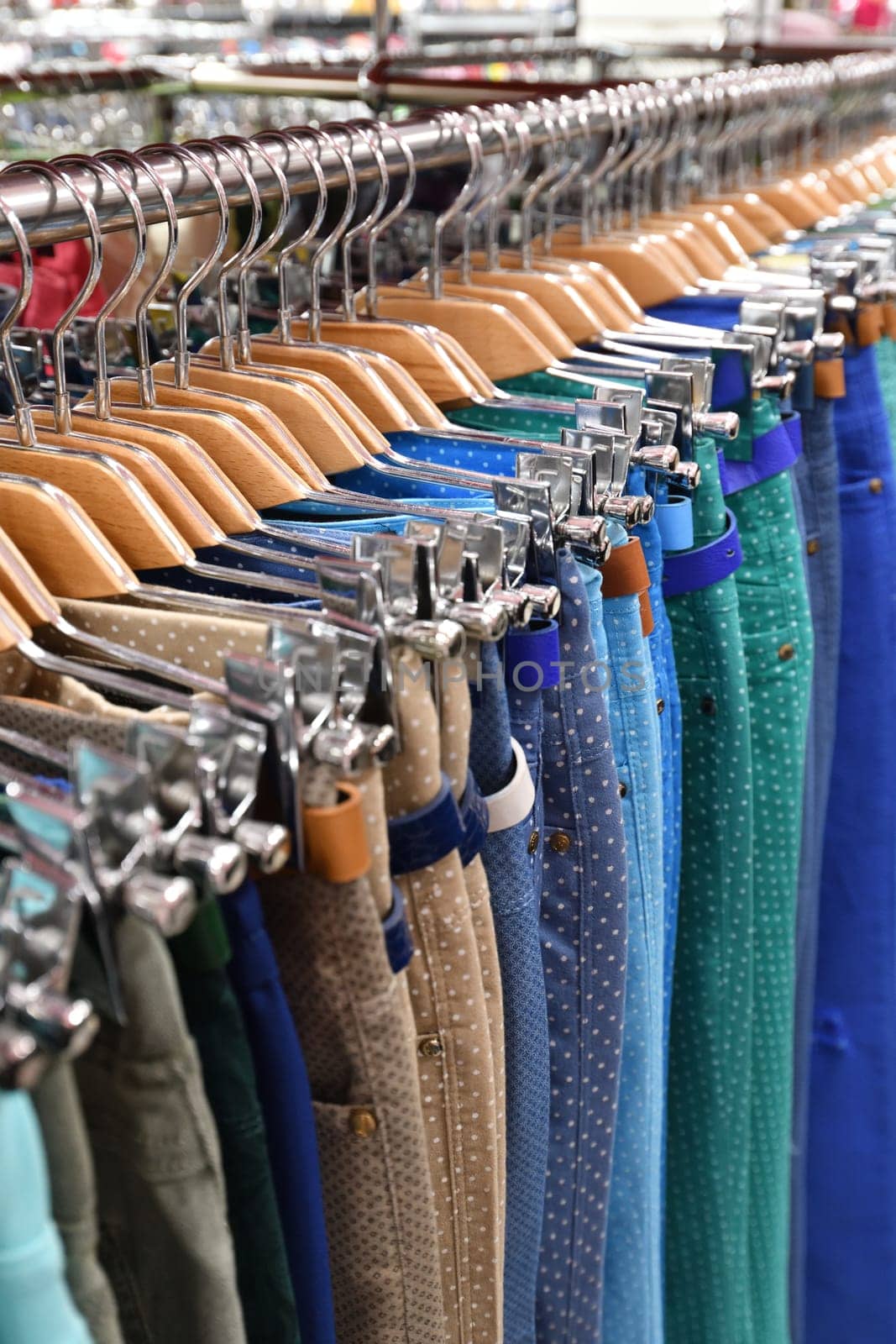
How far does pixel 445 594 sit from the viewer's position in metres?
0.64

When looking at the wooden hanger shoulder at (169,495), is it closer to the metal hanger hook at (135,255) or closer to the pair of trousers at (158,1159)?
the metal hanger hook at (135,255)

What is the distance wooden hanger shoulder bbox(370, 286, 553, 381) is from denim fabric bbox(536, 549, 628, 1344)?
0.96 ft

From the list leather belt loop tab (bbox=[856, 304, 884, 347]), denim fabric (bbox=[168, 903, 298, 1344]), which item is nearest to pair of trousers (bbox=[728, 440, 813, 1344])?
leather belt loop tab (bbox=[856, 304, 884, 347])

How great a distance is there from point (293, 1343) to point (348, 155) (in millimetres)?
721

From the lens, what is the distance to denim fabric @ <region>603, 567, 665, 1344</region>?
846mm

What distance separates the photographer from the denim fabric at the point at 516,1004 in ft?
2.41

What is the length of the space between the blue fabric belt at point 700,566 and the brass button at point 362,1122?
48 centimetres

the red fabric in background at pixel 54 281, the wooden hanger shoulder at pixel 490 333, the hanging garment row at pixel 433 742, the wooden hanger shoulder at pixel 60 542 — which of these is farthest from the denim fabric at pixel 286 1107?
the red fabric in background at pixel 54 281

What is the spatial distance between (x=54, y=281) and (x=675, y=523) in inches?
39.8

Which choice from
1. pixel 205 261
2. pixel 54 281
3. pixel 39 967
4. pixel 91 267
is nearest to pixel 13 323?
pixel 91 267

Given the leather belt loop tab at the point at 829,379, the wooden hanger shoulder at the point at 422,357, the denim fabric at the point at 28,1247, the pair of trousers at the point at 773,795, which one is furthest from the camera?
the leather belt loop tab at the point at 829,379

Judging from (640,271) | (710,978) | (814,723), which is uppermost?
(640,271)

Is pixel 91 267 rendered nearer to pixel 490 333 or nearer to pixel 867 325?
pixel 490 333

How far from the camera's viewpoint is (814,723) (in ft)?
4.35
